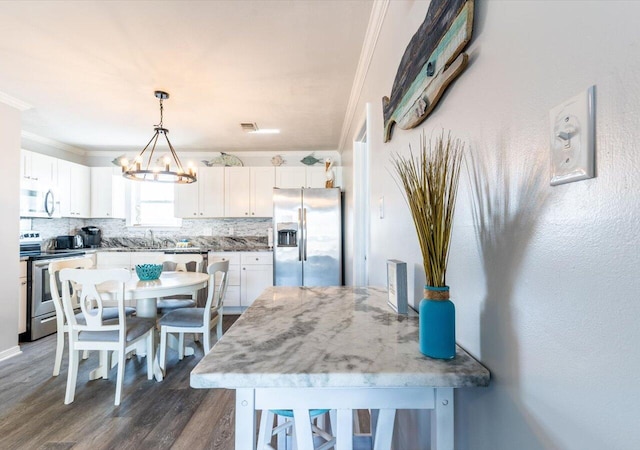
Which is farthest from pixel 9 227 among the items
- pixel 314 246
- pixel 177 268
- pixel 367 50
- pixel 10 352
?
pixel 367 50

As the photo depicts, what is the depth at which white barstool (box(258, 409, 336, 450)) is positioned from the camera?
Answer: 0.77 metres

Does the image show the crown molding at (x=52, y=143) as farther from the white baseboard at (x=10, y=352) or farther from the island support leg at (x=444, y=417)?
the island support leg at (x=444, y=417)

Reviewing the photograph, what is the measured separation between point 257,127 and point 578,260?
3.91 m

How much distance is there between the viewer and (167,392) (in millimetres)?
2336

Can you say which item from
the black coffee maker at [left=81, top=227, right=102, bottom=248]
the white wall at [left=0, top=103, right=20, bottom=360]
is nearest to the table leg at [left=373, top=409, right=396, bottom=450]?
the white wall at [left=0, top=103, right=20, bottom=360]

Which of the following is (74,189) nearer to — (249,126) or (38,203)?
(38,203)

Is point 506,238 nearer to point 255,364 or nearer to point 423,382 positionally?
point 423,382

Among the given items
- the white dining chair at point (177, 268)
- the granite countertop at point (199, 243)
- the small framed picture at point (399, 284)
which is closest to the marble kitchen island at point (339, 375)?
the small framed picture at point (399, 284)

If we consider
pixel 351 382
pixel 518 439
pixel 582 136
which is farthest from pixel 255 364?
pixel 582 136

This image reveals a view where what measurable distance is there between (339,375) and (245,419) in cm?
25

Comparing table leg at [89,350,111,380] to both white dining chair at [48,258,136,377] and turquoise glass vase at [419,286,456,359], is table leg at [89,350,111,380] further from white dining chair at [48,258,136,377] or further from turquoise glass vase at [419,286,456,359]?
turquoise glass vase at [419,286,456,359]

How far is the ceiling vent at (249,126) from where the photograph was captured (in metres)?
3.83

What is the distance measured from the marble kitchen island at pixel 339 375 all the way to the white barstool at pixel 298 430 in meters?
0.03

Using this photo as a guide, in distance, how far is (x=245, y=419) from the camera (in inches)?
Answer: 28.2
